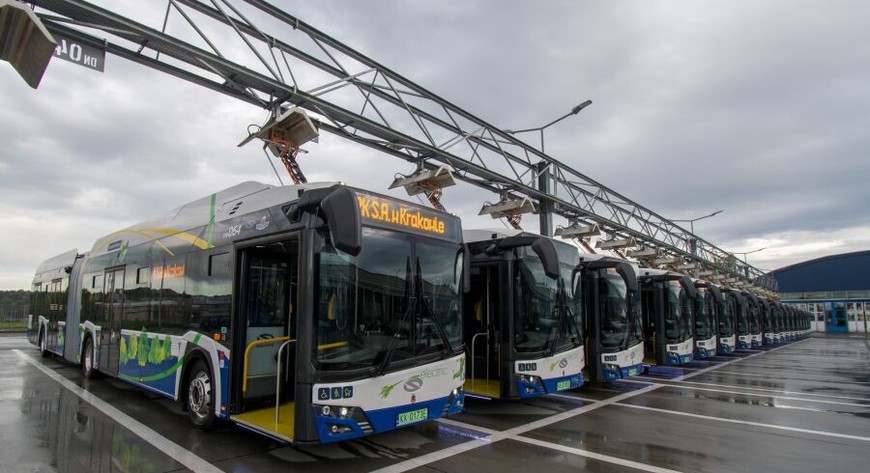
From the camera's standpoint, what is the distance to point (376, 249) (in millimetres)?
5641

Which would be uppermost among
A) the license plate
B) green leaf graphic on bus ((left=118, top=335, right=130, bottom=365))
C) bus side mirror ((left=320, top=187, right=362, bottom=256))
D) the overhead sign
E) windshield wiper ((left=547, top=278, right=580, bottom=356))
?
the overhead sign

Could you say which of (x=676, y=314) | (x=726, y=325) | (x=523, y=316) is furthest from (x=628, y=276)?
(x=726, y=325)

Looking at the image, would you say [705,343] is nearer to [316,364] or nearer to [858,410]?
[858,410]

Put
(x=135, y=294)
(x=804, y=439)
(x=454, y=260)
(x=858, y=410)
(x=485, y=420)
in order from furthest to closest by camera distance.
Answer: (x=858, y=410) < (x=135, y=294) < (x=485, y=420) < (x=804, y=439) < (x=454, y=260)

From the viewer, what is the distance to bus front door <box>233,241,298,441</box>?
6.30 m

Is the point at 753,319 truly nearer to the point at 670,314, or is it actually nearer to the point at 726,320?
the point at 726,320

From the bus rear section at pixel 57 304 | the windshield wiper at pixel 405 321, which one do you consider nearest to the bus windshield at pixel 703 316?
the windshield wiper at pixel 405 321

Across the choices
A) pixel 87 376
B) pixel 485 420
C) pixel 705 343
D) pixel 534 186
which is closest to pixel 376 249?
pixel 485 420

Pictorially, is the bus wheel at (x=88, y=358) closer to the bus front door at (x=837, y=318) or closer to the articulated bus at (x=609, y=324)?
the articulated bus at (x=609, y=324)

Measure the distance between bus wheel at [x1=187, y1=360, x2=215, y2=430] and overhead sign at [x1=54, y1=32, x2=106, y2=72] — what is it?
14.8 ft

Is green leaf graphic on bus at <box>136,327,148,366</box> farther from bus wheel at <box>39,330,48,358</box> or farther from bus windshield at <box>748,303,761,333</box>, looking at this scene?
bus windshield at <box>748,303,761,333</box>

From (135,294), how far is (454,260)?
6.33m

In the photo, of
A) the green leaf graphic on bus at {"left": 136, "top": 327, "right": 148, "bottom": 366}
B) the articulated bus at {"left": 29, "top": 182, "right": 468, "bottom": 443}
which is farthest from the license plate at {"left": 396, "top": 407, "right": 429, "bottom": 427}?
the green leaf graphic on bus at {"left": 136, "top": 327, "right": 148, "bottom": 366}

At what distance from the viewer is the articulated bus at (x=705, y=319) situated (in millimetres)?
17234
